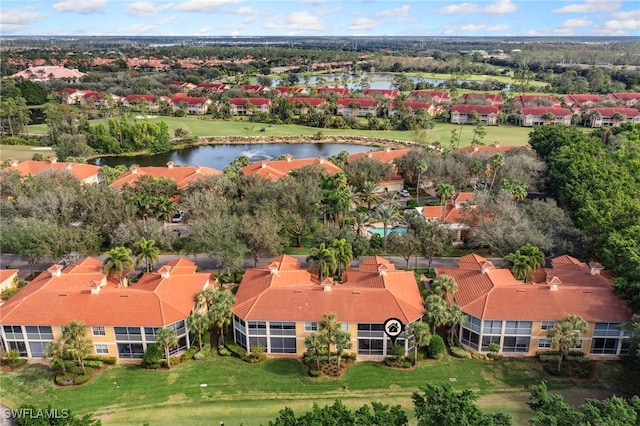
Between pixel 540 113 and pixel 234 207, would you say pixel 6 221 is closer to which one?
pixel 234 207

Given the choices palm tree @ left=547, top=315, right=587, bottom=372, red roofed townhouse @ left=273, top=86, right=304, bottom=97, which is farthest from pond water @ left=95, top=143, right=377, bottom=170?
palm tree @ left=547, top=315, right=587, bottom=372

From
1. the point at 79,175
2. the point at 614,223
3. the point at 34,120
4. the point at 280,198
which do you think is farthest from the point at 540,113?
the point at 34,120

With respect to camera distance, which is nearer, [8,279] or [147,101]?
[8,279]

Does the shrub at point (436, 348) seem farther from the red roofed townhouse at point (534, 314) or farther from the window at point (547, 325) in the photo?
the window at point (547, 325)

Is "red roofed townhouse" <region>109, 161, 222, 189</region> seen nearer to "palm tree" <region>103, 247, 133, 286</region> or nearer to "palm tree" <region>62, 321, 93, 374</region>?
"palm tree" <region>103, 247, 133, 286</region>

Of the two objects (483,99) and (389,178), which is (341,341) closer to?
(389,178)

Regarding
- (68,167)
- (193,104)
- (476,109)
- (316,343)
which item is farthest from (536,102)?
(316,343)

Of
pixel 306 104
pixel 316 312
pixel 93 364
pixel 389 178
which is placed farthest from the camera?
pixel 306 104
